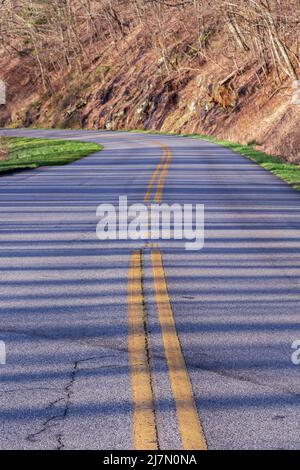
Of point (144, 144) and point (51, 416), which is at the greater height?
point (51, 416)

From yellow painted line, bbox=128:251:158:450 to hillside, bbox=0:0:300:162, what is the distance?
24.7 meters

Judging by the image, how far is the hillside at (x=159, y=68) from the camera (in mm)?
49812

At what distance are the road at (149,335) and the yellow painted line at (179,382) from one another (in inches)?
0.5

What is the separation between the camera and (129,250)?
12.6m

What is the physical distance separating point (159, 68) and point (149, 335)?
215 feet

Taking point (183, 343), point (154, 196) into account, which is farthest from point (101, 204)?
point (183, 343)

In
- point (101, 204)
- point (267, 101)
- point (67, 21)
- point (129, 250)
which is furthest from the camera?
point (67, 21)

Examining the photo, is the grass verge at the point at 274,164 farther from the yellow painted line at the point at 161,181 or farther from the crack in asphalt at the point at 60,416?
the crack in asphalt at the point at 60,416

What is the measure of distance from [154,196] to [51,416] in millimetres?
14212

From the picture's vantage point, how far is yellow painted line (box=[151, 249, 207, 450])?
5305 millimetres

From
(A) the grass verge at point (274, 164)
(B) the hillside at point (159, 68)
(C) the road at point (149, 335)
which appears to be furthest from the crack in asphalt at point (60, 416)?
(B) the hillside at point (159, 68)

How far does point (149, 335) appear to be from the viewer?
7.76m

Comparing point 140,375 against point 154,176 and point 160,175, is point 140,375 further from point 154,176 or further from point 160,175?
point 160,175

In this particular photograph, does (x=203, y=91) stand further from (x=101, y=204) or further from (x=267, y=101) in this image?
(x=101, y=204)
